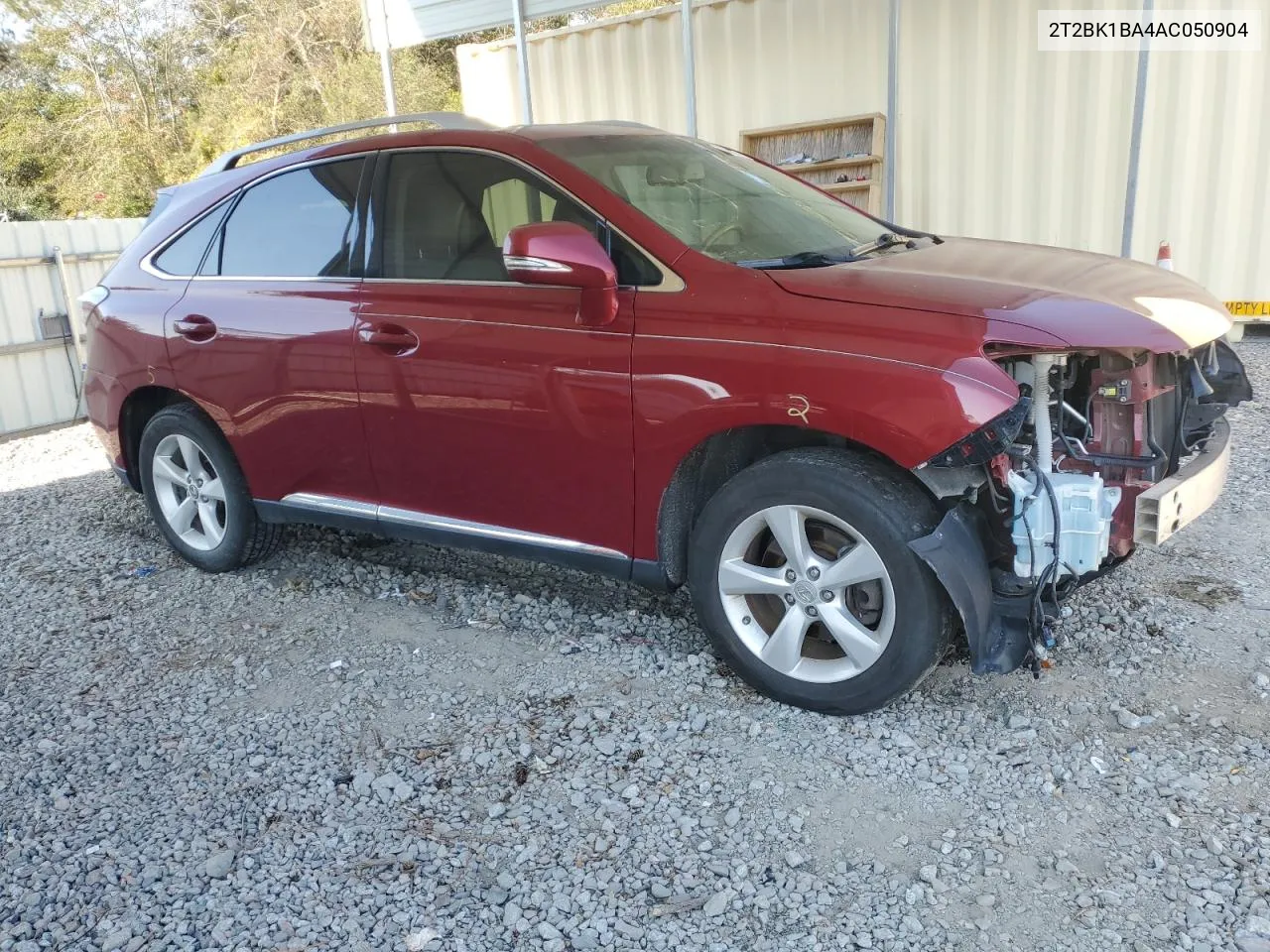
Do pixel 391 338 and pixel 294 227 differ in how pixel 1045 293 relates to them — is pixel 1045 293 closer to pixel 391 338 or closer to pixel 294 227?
pixel 391 338

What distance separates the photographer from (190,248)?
4434 millimetres

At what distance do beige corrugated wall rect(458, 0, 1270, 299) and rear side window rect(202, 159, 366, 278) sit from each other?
18.3 feet

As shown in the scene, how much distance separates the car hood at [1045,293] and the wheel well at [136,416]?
10.0 ft

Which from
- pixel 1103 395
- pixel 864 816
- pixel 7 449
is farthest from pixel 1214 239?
pixel 7 449

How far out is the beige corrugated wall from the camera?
7.21 meters

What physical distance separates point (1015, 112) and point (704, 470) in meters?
5.81

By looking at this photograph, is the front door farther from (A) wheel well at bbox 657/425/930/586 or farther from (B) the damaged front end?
(B) the damaged front end

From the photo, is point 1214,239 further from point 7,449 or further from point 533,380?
point 7,449

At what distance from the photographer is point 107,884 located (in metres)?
2.60

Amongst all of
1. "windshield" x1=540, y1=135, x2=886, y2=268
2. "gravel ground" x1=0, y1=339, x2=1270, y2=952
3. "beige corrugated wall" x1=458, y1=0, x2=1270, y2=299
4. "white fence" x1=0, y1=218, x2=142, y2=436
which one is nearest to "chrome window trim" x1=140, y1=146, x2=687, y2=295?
"windshield" x1=540, y1=135, x2=886, y2=268

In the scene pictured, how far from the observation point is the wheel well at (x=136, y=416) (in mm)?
4676

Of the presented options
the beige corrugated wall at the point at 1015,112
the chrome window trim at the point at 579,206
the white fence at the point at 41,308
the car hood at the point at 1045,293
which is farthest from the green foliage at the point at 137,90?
the car hood at the point at 1045,293

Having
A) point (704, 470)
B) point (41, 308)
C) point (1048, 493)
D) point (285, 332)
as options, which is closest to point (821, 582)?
point (704, 470)

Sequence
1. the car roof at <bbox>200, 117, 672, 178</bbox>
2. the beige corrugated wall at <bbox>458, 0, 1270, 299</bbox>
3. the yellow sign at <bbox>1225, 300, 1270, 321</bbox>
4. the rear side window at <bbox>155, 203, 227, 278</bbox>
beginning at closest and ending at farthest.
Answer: the car roof at <bbox>200, 117, 672, 178</bbox>, the rear side window at <bbox>155, 203, 227, 278</bbox>, the beige corrugated wall at <bbox>458, 0, 1270, 299</bbox>, the yellow sign at <bbox>1225, 300, 1270, 321</bbox>
